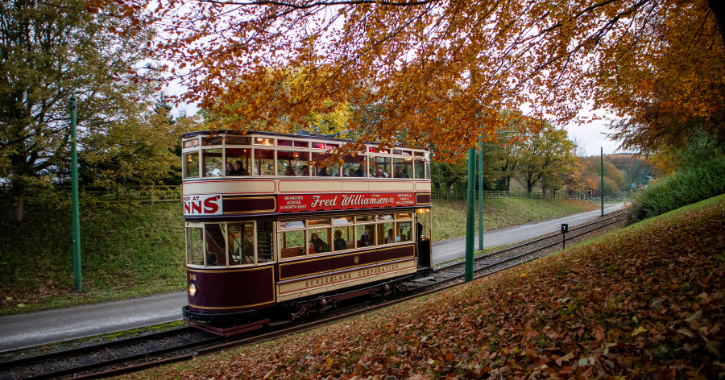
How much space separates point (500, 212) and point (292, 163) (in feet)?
104

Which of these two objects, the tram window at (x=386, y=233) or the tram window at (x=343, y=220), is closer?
the tram window at (x=343, y=220)

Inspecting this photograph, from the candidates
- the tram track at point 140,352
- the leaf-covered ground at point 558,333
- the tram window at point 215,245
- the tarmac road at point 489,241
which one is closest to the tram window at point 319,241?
the tram track at point 140,352

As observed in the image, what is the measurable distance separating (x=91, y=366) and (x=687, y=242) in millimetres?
11433

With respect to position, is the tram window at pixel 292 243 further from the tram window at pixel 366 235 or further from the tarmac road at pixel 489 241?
the tarmac road at pixel 489 241

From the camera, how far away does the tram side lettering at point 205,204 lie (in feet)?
29.5

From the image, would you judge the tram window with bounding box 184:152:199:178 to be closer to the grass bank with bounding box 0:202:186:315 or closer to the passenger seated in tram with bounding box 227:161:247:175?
the passenger seated in tram with bounding box 227:161:247:175

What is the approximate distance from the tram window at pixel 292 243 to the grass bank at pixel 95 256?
701cm

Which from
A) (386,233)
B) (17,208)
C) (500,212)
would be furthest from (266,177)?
(500,212)

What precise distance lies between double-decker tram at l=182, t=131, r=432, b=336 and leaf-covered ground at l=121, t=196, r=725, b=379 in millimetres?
1838

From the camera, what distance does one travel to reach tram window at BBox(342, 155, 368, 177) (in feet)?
36.4

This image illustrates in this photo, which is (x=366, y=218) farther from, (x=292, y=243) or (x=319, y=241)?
(x=292, y=243)

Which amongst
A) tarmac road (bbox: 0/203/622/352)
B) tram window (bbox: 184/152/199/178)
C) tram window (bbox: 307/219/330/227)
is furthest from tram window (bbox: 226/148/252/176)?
tarmac road (bbox: 0/203/622/352)

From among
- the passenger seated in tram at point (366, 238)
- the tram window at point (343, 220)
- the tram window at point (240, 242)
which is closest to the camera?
the tram window at point (240, 242)

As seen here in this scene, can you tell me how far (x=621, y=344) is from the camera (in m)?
3.51
